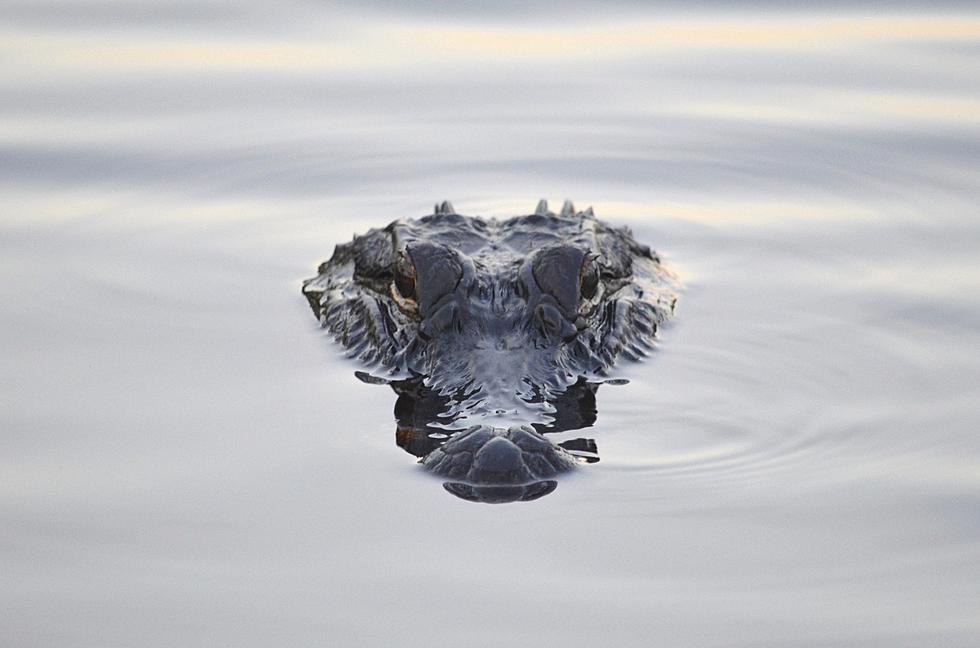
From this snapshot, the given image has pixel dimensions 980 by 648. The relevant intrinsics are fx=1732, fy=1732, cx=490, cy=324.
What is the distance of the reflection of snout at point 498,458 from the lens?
679 centimetres

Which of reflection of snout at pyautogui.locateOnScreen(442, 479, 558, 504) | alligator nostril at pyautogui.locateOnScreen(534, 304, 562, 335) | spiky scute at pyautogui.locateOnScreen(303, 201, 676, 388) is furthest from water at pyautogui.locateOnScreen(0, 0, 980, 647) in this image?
alligator nostril at pyautogui.locateOnScreen(534, 304, 562, 335)

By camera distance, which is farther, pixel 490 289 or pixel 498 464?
pixel 490 289

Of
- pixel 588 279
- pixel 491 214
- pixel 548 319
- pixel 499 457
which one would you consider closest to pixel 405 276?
pixel 548 319

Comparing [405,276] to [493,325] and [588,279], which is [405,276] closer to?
[493,325]

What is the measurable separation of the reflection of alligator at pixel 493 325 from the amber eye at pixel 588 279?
Answer: 1 cm

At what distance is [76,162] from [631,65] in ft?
15.2

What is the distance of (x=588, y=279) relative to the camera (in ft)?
29.0

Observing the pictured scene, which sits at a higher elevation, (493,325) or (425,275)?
(425,275)

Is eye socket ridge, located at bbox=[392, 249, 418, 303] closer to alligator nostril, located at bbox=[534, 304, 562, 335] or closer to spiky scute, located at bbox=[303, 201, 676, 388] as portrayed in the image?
spiky scute, located at bbox=[303, 201, 676, 388]

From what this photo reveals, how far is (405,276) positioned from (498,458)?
2214mm

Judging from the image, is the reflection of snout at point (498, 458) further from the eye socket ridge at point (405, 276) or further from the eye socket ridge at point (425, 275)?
the eye socket ridge at point (405, 276)

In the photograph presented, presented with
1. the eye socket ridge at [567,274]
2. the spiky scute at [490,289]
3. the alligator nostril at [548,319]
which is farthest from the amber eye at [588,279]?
the alligator nostril at [548,319]

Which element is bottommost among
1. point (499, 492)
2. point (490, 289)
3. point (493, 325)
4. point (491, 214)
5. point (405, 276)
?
point (499, 492)

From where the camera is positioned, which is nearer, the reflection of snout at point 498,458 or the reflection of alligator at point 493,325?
the reflection of snout at point 498,458
